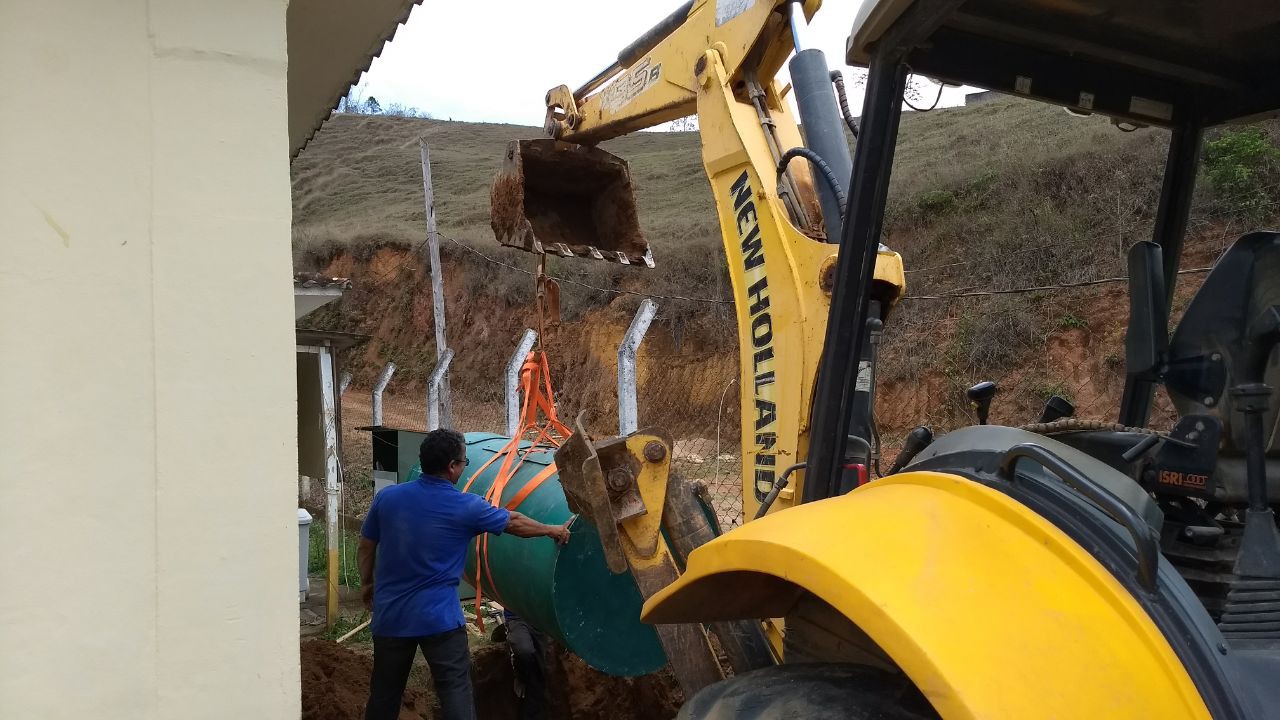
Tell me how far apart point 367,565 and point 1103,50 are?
3.91 meters

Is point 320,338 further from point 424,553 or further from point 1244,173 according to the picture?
point 1244,173

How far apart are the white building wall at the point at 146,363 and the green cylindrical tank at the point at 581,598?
194 centimetres

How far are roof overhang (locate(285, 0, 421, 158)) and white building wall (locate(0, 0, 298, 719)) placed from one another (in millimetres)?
1055

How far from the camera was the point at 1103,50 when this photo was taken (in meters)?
2.41

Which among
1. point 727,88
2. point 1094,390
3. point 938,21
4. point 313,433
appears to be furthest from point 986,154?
point 938,21

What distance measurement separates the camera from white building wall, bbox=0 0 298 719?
2.41 m

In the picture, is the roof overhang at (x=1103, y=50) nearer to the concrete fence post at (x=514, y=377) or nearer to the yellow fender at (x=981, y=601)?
the yellow fender at (x=981, y=601)

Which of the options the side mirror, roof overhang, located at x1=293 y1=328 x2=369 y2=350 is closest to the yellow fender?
the side mirror

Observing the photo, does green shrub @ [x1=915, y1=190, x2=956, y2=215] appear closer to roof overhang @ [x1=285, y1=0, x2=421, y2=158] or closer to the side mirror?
roof overhang @ [x1=285, y1=0, x2=421, y2=158]

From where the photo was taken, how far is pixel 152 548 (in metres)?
2.54

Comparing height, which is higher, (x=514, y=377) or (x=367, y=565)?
(x=514, y=377)

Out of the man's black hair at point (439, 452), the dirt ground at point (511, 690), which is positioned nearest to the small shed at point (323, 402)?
the dirt ground at point (511, 690)

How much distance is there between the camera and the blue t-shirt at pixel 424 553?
14.1ft

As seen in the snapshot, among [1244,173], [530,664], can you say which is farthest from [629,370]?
[1244,173]
